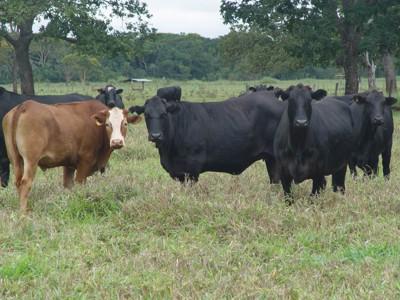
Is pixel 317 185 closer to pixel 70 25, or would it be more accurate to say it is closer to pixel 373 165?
pixel 373 165

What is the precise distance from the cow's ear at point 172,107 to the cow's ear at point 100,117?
789 millimetres

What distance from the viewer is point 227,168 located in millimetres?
9016

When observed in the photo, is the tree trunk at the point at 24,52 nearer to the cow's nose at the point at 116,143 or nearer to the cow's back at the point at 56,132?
the cow's back at the point at 56,132

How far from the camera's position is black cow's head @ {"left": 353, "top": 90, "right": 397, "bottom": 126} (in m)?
9.77

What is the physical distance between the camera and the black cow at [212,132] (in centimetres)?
840

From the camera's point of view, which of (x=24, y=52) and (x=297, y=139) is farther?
(x=24, y=52)

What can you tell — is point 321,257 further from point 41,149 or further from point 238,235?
point 41,149

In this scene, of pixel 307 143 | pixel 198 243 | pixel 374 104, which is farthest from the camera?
pixel 374 104

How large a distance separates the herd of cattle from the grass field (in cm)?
38

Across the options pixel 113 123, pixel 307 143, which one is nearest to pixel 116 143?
pixel 113 123

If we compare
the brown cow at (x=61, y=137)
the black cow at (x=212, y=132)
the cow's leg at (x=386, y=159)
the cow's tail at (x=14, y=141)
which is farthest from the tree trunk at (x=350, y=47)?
the cow's tail at (x=14, y=141)

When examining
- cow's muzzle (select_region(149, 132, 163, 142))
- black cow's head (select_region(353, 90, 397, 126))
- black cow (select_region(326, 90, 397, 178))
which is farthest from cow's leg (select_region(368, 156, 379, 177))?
cow's muzzle (select_region(149, 132, 163, 142))

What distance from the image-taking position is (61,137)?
7895 millimetres

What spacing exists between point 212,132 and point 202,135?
7.8 inches
